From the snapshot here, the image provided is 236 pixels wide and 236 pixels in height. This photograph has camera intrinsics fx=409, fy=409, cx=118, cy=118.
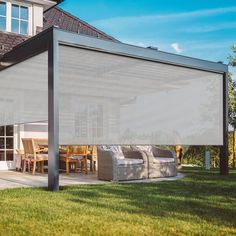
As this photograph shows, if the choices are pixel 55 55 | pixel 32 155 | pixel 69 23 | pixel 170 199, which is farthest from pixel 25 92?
pixel 69 23

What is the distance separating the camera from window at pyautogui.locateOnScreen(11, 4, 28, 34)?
13.6 meters

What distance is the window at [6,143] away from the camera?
12992 mm

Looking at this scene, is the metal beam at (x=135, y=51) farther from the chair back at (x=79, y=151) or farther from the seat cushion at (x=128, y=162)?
the chair back at (x=79, y=151)

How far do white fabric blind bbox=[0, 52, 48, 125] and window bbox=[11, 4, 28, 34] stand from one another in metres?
2.47

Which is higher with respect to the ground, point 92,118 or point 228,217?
point 92,118

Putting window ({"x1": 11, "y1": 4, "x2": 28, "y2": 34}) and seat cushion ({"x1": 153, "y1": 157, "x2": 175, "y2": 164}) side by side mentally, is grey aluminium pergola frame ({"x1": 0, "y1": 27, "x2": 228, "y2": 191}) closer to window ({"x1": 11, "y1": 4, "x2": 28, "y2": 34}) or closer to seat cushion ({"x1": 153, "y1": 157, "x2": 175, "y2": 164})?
seat cushion ({"x1": 153, "y1": 157, "x2": 175, "y2": 164})

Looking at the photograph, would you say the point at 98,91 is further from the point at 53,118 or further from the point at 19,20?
the point at 19,20

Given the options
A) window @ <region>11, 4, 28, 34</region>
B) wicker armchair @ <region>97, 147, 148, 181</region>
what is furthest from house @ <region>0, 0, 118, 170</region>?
wicker armchair @ <region>97, 147, 148, 181</region>

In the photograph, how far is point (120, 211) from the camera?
5496mm

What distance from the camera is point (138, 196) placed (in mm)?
6844

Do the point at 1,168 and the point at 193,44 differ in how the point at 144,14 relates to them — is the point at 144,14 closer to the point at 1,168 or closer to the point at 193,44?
the point at 193,44

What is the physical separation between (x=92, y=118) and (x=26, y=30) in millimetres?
3866

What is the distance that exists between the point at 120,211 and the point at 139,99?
225 inches

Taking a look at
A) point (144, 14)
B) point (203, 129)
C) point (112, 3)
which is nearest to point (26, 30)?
point (203, 129)
